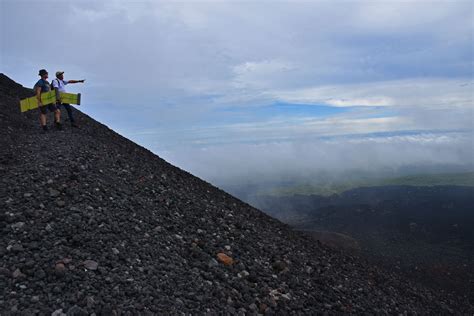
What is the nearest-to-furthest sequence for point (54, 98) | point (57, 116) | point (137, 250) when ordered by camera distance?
point (137, 250) < point (54, 98) < point (57, 116)

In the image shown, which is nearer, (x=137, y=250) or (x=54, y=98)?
(x=137, y=250)

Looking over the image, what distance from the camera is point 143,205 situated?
1281 cm

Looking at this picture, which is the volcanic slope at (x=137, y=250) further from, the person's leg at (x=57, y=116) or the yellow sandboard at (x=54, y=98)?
the yellow sandboard at (x=54, y=98)

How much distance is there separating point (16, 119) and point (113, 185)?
10.2 m

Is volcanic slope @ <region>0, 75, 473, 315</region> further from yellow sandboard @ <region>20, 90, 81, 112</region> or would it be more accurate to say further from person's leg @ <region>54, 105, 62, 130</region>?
yellow sandboard @ <region>20, 90, 81, 112</region>

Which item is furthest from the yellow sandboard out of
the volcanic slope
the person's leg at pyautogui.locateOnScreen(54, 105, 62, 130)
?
the volcanic slope

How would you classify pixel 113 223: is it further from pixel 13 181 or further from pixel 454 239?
pixel 454 239

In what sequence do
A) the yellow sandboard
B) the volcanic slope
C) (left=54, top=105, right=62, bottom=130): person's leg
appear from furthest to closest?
(left=54, top=105, right=62, bottom=130): person's leg, the yellow sandboard, the volcanic slope

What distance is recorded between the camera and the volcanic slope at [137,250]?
7789 mm

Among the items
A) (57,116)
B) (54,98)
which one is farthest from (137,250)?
(57,116)

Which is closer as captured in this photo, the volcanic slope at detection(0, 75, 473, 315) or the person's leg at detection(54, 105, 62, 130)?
the volcanic slope at detection(0, 75, 473, 315)

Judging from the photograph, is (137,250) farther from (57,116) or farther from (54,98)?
(57,116)

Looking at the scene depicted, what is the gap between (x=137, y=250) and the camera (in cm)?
971

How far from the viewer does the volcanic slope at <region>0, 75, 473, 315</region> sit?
25.6 ft
